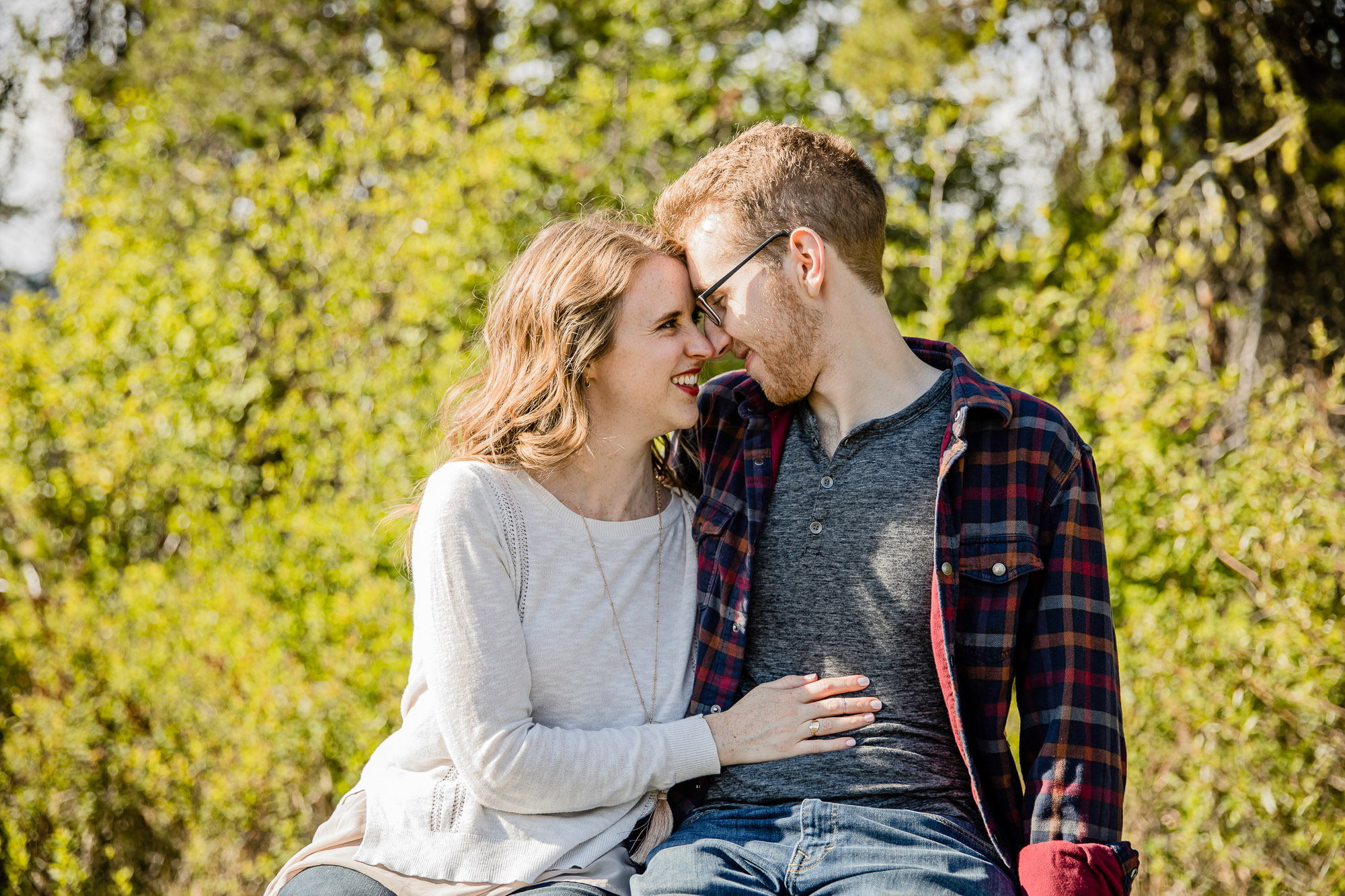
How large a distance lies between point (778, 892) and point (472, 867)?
22.3 inches

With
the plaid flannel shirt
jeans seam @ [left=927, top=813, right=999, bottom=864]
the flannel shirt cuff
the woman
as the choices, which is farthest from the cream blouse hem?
the flannel shirt cuff

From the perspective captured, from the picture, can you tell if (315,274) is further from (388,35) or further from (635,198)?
(388,35)

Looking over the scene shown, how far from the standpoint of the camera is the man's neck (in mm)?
2221

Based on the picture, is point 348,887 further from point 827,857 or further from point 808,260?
point 808,260

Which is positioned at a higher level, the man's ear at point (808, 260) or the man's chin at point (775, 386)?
the man's ear at point (808, 260)

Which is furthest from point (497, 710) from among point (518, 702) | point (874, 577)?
point (874, 577)

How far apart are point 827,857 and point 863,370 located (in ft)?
3.19

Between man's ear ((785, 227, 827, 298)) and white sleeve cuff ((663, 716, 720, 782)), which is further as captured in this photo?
man's ear ((785, 227, 827, 298))

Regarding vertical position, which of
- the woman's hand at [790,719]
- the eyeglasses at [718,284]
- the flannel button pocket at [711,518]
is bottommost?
the woman's hand at [790,719]

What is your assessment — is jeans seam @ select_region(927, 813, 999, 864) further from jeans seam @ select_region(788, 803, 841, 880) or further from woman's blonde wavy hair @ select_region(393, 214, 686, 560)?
woman's blonde wavy hair @ select_region(393, 214, 686, 560)

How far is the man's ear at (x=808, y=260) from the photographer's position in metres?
2.19

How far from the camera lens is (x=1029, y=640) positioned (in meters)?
1.96

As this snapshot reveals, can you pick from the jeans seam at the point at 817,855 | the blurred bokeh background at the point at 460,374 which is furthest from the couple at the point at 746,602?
the blurred bokeh background at the point at 460,374

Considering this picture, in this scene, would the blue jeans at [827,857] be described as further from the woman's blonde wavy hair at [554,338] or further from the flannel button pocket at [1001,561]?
the woman's blonde wavy hair at [554,338]
